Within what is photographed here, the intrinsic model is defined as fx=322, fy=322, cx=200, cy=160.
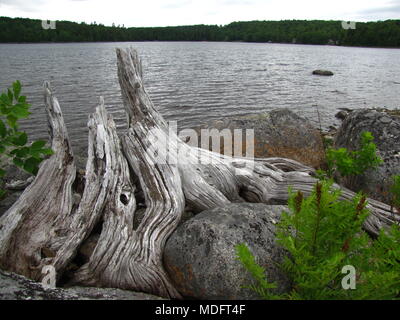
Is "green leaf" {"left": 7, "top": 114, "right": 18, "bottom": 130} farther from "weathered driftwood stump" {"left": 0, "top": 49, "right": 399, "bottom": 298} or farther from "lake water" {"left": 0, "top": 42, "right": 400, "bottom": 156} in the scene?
"lake water" {"left": 0, "top": 42, "right": 400, "bottom": 156}

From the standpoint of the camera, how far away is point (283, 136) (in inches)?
307

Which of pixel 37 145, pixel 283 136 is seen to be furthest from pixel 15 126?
pixel 283 136

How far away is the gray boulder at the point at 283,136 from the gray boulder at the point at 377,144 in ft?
2.17

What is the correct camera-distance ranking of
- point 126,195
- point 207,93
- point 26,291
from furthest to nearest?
point 207,93, point 126,195, point 26,291

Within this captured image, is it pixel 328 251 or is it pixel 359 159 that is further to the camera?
pixel 359 159

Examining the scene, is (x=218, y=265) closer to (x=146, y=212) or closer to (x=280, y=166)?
(x=146, y=212)

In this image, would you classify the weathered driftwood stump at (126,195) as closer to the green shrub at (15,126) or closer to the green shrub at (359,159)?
the green shrub at (359,159)

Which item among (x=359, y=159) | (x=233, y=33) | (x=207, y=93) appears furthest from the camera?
(x=233, y=33)

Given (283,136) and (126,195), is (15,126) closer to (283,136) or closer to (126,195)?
(126,195)

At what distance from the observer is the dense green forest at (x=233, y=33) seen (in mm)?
94875

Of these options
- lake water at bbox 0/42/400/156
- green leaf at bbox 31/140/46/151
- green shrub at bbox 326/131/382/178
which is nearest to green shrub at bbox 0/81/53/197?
green leaf at bbox 31/140/46/151

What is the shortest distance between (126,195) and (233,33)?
155 meters

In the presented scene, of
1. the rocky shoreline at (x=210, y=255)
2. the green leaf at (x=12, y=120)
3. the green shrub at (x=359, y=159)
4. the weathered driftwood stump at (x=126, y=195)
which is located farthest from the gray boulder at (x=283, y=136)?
the green leaf at (x=12, y=120)

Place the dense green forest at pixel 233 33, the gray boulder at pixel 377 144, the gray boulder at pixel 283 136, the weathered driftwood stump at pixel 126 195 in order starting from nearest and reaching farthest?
the weathered driftwood stump at pixel 126 195
the gray boulder at pixel 377 144
the gray boulder at pixel 283 136
the dense green forest at pixel 233 33
